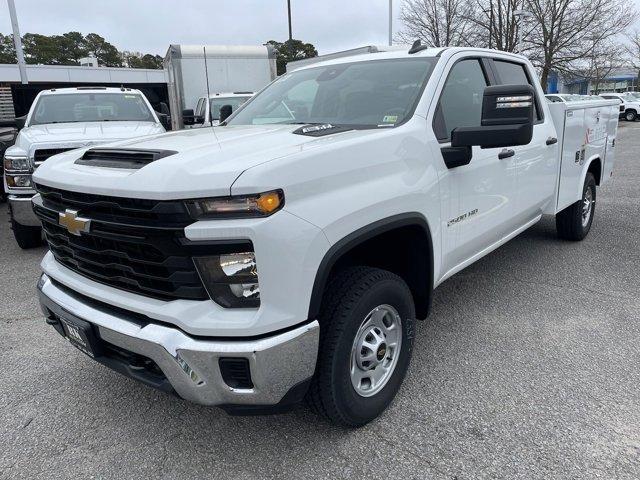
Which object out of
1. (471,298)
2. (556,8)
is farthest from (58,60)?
(471,298)

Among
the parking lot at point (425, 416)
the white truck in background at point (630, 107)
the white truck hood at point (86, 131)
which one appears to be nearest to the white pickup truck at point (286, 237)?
the parking lot at point (425, 416)

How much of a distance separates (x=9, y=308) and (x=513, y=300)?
4125 millimetres

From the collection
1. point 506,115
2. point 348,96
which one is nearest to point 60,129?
point 348,96

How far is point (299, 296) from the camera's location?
82.6 inches

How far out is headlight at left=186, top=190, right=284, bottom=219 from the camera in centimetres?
201

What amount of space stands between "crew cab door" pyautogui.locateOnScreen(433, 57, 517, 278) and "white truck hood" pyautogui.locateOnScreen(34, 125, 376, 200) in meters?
0.65

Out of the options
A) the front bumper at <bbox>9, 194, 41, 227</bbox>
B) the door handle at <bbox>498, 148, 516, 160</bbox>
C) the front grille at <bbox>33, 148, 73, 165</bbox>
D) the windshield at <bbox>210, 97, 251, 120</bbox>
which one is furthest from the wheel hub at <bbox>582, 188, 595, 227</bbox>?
the windshield at <bbox>210, 97, 251, 120</bbox>

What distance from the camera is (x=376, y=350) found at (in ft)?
8.53

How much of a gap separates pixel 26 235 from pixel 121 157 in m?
4.36

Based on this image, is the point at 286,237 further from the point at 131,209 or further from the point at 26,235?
the point at 26,235

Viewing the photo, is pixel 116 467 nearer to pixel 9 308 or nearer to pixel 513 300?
pixel 9 308

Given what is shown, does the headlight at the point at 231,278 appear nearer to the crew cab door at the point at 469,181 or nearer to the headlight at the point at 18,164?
the crew cab door at the point at 469,181

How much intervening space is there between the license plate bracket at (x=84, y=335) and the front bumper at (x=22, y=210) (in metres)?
3.61

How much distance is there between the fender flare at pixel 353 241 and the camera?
2154 mm
